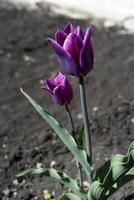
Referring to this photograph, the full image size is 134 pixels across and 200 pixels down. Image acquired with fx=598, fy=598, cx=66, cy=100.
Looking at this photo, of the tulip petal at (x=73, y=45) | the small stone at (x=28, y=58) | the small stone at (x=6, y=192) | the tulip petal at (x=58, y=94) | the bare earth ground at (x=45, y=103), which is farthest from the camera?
the small stone at (x=28, y=58)

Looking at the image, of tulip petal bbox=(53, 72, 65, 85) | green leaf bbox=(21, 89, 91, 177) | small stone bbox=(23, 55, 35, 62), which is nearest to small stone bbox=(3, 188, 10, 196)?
green leaf bbox=(21, 89, 91, 177)

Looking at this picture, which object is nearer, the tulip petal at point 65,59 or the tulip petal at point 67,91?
the tulip petal at point 65,59

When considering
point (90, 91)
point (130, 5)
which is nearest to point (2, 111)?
point (90, 91)

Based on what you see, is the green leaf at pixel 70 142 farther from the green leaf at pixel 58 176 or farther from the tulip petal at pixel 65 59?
the tulip petal at pixel 65 59

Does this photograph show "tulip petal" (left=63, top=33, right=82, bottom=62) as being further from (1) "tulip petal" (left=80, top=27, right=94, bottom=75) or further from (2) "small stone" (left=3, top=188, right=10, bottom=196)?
(2) "small stone" (left=3, top=188, right=10, bottom=196)

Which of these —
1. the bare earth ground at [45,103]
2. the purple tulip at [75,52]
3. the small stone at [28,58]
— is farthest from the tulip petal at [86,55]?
the small stone at [28,58]

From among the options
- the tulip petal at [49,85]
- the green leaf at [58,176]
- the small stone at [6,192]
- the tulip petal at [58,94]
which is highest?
the tulip petal at [49,85]

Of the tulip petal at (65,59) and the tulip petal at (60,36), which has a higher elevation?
the tulip petal at (60,36)

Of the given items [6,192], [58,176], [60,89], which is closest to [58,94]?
[60,89]
